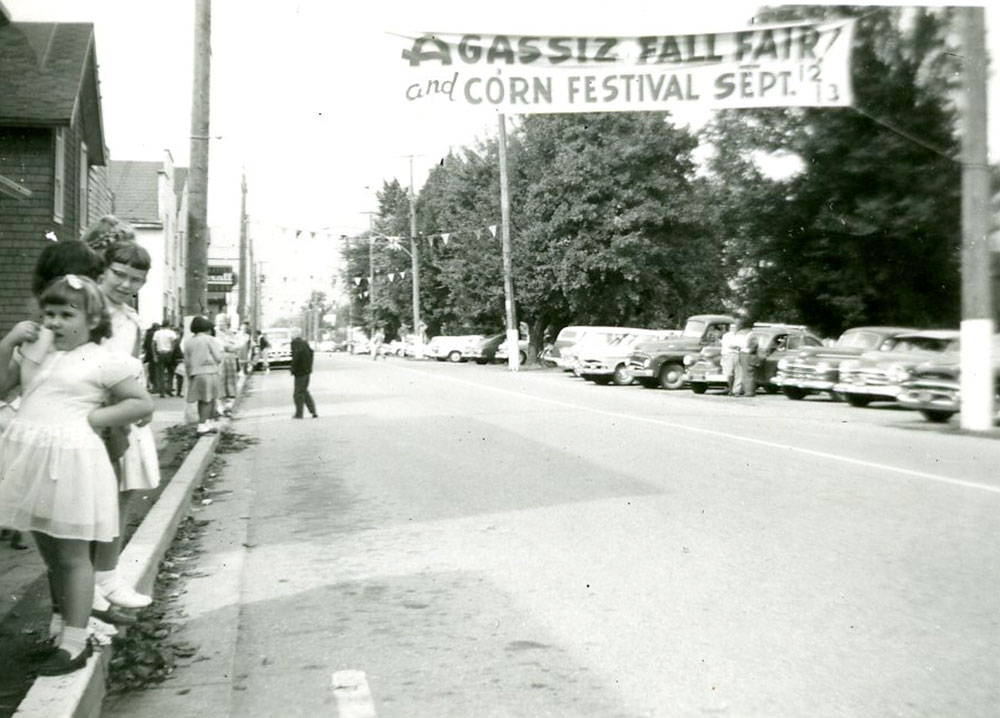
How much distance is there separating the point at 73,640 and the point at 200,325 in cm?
1077

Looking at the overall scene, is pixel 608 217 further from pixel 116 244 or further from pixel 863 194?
pixel 116 244

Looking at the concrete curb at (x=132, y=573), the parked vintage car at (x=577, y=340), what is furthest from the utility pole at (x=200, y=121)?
the parked vintage car at (x=577, y=340)

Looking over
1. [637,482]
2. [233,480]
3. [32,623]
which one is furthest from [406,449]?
[32,623]

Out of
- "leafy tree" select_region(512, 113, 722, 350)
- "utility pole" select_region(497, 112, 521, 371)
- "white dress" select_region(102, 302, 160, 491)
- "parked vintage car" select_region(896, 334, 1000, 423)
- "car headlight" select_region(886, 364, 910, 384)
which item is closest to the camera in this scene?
"white dress" select_region(102, 302, 160, 491)

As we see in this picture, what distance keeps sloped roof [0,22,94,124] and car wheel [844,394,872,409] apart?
609 inches

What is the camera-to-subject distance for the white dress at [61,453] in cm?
415

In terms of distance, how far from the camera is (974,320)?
15.6m

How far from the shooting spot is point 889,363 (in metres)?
21.1

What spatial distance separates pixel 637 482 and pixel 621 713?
603 cm

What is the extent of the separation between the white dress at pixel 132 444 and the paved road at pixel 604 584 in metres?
0.84

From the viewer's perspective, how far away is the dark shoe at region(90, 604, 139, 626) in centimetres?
487

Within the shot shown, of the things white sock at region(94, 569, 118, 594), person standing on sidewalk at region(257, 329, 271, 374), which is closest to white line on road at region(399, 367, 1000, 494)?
white sock at region(94, 569, 118, 594)

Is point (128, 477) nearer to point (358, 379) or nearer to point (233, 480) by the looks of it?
point (233, 480)

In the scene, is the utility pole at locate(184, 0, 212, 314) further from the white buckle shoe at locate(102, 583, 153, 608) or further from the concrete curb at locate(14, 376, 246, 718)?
the white buckle shoe at locate(102, 583, 153, 608)
